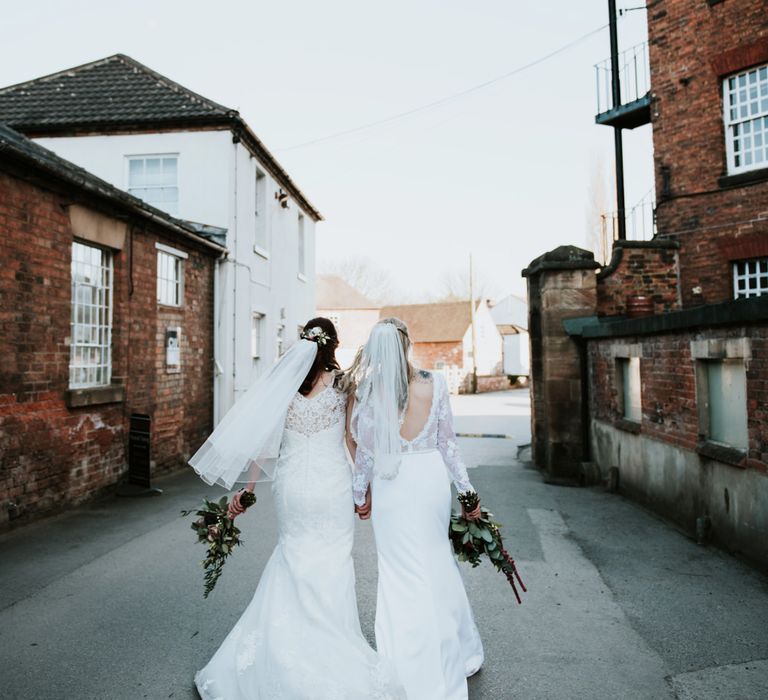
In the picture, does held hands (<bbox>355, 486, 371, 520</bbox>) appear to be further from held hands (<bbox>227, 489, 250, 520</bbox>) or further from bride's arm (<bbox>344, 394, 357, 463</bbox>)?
held hands (<bbox>227, 489, 250, 520</bbox>)

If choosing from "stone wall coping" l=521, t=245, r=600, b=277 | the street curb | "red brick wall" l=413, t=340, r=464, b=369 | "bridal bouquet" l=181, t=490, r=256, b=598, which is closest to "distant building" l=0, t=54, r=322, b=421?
the street curb

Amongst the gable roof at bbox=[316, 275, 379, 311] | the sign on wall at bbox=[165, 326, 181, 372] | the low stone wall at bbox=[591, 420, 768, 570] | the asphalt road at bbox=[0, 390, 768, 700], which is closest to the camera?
the asphalt road at bbox=[0, 390, 768, 700]

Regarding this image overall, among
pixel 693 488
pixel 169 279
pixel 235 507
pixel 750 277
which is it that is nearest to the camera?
pixel 235 507

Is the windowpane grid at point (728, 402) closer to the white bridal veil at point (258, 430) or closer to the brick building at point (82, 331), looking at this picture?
the white bridal veil at point (258, 430)

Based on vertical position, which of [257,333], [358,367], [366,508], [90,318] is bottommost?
[366,508]

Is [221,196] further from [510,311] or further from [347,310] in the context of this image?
Answer: [510,311]

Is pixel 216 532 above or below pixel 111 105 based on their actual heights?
below

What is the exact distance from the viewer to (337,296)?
60625mm

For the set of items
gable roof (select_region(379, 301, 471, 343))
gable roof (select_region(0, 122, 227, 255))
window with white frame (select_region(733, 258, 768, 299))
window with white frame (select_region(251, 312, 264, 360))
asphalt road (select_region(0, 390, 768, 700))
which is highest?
gable roof (select_region(379, 301, 471, 343))

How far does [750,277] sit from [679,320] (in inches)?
241

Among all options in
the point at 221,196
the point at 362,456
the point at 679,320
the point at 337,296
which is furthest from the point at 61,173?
the point at 337,296

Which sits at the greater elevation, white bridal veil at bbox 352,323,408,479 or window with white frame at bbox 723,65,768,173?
window with white frame at bbox 723,65,768,173

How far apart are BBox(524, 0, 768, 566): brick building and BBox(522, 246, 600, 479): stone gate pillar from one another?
0.02m

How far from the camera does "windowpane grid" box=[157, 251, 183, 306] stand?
11.3 m
